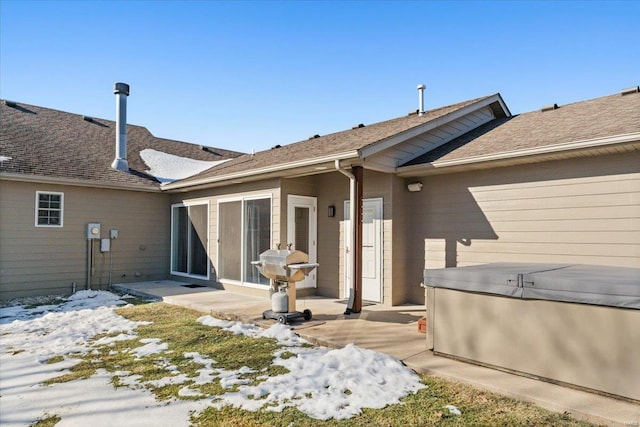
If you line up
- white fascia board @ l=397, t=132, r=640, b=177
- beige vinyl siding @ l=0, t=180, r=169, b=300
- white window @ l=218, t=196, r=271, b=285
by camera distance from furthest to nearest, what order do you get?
1. beige vinyl siding @ l=0, t=180, r=169, b=300
2. white window @ l=218, t=196, r=271, b=285
3. white fascia board @ l=397, t=132, r=640, b=177

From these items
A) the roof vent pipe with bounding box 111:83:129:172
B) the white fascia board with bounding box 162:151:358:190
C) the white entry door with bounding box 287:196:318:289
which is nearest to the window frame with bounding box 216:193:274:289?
the white entry door with bounding box 287:196:318:289

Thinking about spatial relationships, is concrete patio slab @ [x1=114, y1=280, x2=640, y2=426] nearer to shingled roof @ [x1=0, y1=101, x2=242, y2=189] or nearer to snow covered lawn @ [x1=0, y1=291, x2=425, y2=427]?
snow covered lawn @ [x1=0, y1=291, x2=425, y2=427]

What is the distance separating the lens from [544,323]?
3244mm

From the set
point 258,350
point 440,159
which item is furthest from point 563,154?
point 258,350

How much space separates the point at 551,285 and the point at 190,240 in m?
8.10

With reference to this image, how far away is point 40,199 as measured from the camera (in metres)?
8.20

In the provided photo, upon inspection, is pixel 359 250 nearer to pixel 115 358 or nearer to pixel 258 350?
pixel 258 350

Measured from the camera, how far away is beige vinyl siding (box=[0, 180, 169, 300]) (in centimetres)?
780

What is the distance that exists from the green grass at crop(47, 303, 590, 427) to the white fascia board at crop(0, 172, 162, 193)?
15.1ft

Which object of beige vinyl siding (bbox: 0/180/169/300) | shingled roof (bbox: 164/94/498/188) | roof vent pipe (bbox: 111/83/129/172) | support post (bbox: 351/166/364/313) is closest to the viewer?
support post (bbox: 351/166/364/313)

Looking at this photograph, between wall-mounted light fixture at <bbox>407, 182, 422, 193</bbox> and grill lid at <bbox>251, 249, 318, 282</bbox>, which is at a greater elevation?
wall-mounted light fixture at <bbox>407, 182, 422, 193</bbox>

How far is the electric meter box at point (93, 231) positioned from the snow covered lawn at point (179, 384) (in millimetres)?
4158

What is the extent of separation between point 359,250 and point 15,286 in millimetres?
7075

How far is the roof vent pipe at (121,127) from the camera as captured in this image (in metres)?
9.86
